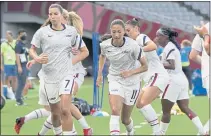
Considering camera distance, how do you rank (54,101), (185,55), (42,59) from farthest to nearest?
(185,55) → (54,101) → (42,59)

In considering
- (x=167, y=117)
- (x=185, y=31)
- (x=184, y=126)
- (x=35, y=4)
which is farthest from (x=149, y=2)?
(x=167, y=117)

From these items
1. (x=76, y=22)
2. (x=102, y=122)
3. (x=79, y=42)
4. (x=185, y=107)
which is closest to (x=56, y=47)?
(x=79, y=42)

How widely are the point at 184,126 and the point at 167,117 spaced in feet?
8.61

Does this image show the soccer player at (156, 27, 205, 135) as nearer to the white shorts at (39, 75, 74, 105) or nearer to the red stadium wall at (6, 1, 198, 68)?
the white shorts at (39, 75, 74, 105)

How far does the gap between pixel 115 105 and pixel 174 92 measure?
1718 mm

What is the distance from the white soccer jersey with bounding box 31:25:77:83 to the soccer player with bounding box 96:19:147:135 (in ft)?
1.83

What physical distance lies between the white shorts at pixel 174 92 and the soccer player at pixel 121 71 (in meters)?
1.01

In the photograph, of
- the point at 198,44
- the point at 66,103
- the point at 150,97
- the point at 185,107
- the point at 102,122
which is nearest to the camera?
the point at 198,44

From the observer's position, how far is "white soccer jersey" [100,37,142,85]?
388 inches

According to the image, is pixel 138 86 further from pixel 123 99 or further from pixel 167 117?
pixel 167 117

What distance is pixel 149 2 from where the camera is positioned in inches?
1355

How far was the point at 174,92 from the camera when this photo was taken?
11.2m

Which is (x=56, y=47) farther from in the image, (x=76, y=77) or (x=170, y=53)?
(x=170, y=53)

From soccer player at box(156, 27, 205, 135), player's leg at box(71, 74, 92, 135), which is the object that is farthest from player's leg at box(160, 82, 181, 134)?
player's leg at box(71, 74, 92, 135)
